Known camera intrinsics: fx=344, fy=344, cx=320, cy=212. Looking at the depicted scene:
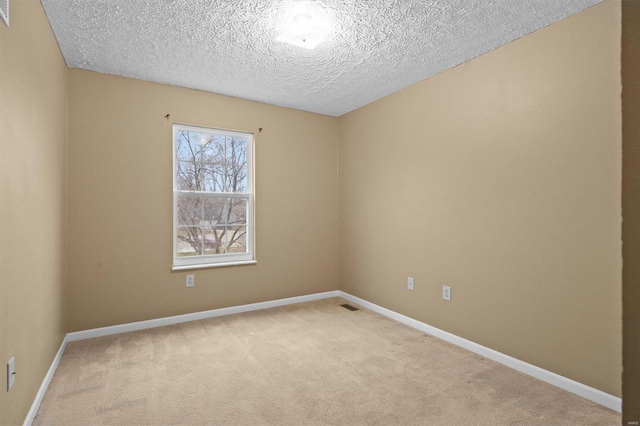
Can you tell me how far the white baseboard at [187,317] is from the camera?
3.16 m

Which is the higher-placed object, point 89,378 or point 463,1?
point 463,1

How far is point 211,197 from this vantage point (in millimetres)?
3871

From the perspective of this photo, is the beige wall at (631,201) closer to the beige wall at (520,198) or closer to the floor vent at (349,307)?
the beige wall at (520,198)

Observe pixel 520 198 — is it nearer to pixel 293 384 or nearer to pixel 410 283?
pixel 410 283

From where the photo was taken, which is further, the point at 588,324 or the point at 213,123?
the point at 213,123

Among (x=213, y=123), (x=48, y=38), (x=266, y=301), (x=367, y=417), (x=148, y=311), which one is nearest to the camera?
(x=367, y=417)

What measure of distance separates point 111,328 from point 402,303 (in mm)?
2872

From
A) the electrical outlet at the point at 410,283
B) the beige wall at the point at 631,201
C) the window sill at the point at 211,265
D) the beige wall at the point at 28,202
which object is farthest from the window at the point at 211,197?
the beige wall at the point at 631,201

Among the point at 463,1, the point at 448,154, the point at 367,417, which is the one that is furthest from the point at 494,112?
the point at 367,417

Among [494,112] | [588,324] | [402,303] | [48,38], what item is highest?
[48,38]

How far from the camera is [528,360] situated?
98.9 inches

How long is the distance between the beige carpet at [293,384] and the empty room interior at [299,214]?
20 mm

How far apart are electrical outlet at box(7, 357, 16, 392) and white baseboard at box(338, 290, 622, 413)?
302 centimetres

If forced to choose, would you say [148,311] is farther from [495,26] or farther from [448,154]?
[495,26]
